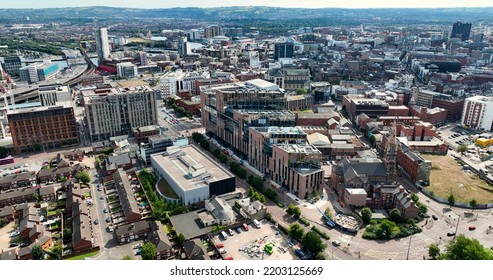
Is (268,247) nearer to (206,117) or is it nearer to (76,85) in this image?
(206,117)

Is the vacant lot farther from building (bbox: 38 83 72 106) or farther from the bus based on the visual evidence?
building (bbox: 38 83 72 106)

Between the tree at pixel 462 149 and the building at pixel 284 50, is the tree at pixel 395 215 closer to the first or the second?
the tree at pixel 462 149

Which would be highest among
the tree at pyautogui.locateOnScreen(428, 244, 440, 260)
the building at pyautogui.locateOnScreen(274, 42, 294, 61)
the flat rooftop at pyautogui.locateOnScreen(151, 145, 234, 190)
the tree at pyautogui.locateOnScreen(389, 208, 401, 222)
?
the building at pyautogui.locateOnScreen(274, 42, 294, 61)

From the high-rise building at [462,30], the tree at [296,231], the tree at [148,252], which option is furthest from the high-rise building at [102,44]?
the high-rise building at [462,30]

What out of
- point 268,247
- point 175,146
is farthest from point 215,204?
point 175,146

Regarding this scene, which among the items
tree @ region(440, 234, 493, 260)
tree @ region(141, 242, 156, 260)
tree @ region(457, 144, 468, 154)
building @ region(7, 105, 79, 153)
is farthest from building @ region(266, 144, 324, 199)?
building @ region(7, 105, 79, 153)

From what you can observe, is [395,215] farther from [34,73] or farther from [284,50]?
[34,73]
